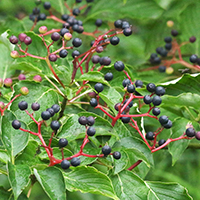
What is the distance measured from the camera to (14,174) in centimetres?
99

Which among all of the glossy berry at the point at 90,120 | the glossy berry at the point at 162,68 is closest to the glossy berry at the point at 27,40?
the glossy berry at the point at 90,120

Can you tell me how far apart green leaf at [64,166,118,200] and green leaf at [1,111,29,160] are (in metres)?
0.18

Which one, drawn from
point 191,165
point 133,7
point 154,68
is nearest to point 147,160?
point 154,68

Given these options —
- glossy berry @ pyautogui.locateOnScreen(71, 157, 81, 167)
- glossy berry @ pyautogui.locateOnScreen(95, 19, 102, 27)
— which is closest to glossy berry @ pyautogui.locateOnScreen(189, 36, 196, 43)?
glossy berry @ pyautogui.locateOnScreen(95, 19, 102, 27)

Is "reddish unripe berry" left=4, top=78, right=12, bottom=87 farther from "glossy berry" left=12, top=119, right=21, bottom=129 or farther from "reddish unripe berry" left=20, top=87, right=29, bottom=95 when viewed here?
"glossy berry" left=12, top=119, right=21, bottom=129

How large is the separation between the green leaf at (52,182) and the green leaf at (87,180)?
0.19 ft

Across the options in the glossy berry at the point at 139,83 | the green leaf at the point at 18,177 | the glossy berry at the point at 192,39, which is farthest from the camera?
the glossy berry at the point at 192,39

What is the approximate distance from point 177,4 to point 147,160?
1.38m

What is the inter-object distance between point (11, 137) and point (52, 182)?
0.77ft

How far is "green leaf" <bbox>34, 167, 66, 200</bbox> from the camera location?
0.98 m

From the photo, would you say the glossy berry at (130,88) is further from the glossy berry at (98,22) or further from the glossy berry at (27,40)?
the glossy berry at (98,22)

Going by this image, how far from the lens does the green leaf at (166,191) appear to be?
116 centimetres

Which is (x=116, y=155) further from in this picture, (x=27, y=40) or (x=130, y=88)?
(x=27, y=40)

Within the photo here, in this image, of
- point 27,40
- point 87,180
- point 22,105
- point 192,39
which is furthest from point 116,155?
point 192,39
